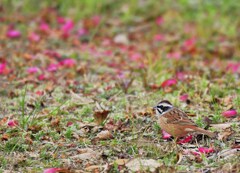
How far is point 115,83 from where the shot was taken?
7.86 m

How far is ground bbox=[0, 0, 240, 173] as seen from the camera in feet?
17.8

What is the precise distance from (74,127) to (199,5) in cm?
700

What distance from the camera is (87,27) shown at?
11.5 meters

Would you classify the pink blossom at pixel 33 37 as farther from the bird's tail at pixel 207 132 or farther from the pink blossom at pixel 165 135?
the bird's tail at pixel 207 132

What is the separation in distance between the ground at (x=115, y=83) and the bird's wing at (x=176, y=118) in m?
0.18

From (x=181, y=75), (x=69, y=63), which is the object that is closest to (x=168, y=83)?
(x=181, y=75)

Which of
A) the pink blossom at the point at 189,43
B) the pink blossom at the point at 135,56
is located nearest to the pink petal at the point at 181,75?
the pink blossom at the point at 135,56

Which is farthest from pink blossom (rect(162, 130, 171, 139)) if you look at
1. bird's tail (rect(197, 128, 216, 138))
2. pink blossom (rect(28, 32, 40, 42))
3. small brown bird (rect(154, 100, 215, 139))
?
pink blossom (rect(28, 32, 40, 42))

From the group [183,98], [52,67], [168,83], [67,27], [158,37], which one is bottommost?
[183,98]

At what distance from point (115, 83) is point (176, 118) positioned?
7.00 feet

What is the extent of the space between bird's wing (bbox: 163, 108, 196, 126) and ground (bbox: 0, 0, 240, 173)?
0.61 ft

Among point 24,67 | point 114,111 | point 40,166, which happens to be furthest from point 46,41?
point 40,166

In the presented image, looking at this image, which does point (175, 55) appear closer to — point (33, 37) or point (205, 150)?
point (33, 37)

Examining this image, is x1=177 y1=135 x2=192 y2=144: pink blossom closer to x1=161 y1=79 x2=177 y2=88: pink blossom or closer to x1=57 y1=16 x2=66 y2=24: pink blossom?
x1=161 y1=79 x2=177 y2=88: pink blossom
